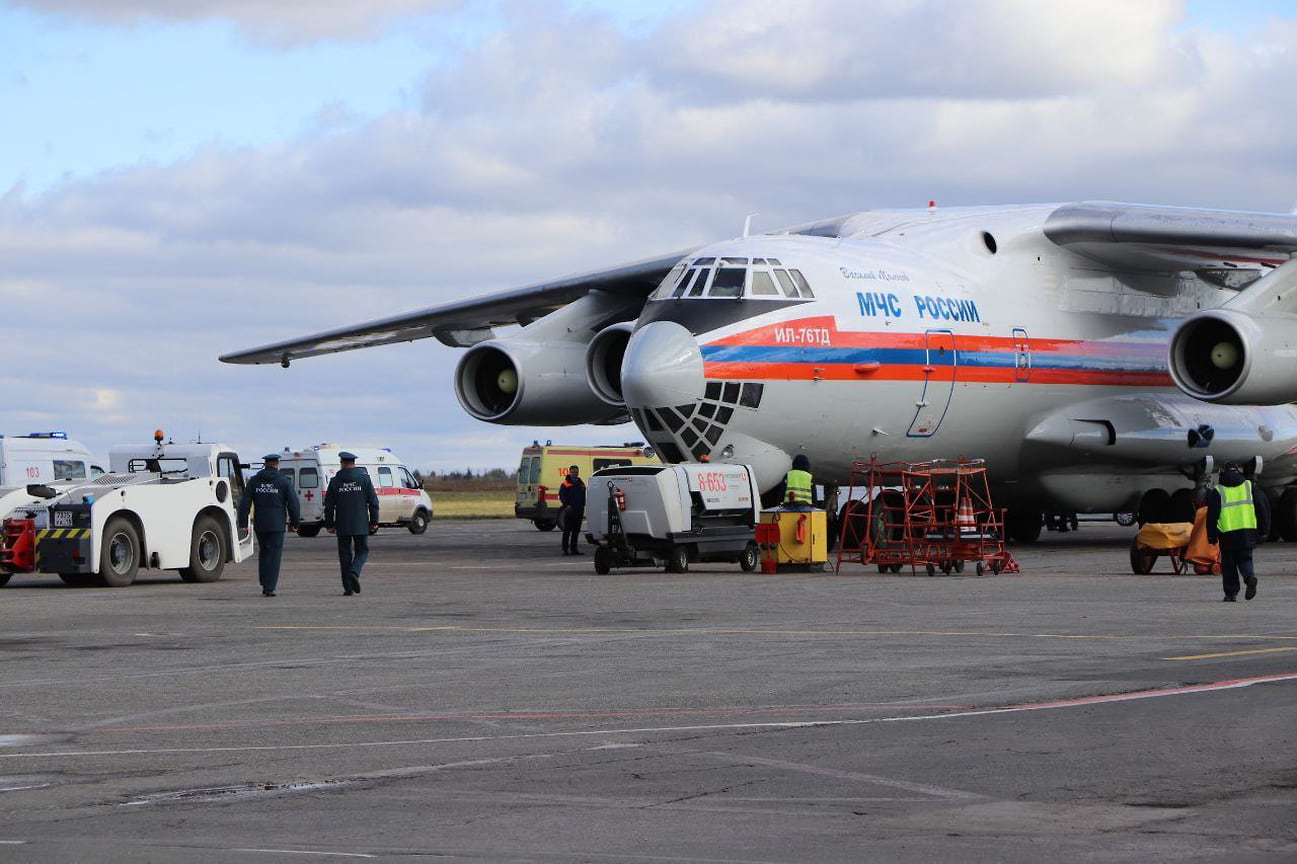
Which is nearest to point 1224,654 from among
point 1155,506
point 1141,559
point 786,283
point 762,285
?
point 1141,559

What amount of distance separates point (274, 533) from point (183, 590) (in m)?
→ 1.46

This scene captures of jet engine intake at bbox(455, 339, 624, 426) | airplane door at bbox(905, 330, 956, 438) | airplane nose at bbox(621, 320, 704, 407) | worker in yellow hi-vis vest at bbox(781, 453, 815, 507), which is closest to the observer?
airplane nose at bbox(621, 320, 704, 407)

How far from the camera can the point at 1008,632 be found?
45.1 feet

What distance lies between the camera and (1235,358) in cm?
2495

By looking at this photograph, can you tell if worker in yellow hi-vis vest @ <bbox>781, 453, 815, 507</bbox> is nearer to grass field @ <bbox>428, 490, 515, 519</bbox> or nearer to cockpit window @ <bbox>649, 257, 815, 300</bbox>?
cockpit window @ <bbox>649, 257, 815, 300</bbox>

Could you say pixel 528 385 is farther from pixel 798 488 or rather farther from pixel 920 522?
pixel 920 522

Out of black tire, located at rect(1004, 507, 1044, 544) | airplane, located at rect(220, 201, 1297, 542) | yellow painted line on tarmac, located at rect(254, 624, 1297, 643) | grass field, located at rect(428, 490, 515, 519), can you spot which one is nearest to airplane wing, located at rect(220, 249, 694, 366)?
airplane, located at rect(220, 201, 1297, 542)

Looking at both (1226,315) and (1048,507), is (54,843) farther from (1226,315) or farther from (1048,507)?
(1048,507)

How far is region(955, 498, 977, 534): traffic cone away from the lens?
73.0 feet

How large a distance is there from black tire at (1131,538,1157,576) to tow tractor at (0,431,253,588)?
11.0 meters

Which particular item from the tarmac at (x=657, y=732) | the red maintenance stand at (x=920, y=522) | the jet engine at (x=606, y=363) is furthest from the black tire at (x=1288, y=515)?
the tarmac at (x=657, y=732)

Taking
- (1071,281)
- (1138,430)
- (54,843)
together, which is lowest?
(54,843)

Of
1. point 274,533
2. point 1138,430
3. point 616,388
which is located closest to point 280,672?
point 274,533

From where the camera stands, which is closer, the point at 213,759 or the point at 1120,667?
the point at 213,759
